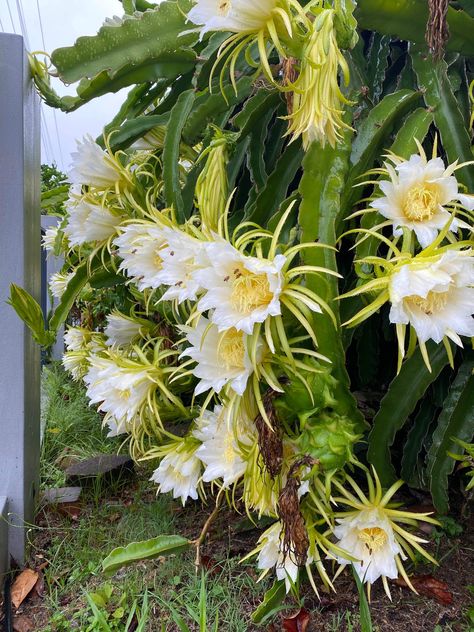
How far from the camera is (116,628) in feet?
3.08

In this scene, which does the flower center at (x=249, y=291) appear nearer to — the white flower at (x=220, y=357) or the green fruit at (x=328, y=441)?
the white flower at (x=220, y=357)

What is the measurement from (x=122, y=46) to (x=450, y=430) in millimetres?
940

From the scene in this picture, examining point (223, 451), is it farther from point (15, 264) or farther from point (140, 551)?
point (15, 264)

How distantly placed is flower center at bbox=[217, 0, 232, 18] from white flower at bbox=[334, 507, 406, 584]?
0.71 metres

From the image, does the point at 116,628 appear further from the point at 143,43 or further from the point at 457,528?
the point at 143,43

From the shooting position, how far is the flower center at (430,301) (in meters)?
0.59

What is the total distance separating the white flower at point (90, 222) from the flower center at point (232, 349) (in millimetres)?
497

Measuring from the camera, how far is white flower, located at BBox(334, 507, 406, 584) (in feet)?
2.46

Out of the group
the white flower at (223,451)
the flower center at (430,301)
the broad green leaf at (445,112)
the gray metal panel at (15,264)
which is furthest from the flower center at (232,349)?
the gray metal panel at (15,264)

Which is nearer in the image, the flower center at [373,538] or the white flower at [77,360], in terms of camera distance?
the flower center at [373,538]

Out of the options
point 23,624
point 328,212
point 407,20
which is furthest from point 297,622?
point 407,20

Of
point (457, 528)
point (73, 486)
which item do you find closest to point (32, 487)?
point (73, 486)

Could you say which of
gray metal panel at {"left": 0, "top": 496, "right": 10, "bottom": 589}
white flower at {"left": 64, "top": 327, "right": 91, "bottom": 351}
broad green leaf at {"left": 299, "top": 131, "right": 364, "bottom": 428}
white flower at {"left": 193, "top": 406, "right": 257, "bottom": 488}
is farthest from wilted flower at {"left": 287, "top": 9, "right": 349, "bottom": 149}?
white flower at {"left": 64, "top": 327, "right": 91, "bottom": 351}

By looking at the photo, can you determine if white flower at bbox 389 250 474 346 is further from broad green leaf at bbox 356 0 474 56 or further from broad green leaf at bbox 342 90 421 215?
broad green leaf at bbox 356 0 474 56
